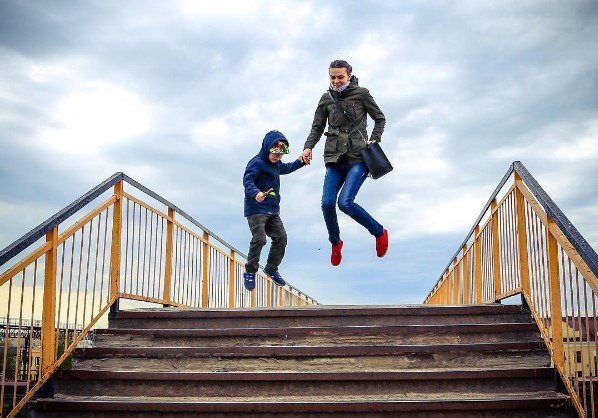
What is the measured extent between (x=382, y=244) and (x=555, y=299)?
2.24 m

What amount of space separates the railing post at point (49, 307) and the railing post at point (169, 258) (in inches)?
101

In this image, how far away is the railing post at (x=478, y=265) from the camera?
834 cm

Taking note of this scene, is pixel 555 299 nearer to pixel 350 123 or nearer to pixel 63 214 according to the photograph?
pixel 350 123

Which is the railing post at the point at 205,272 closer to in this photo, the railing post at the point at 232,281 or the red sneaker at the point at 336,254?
the railing post at the point at 232,281

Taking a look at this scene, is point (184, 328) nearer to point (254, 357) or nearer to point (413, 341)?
point (254, 357)

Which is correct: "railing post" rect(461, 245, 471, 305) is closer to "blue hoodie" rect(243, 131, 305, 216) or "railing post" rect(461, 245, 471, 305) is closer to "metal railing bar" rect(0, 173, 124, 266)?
"blue hoodie" rect(243, 131, 305, 216)

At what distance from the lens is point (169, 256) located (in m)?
7.53

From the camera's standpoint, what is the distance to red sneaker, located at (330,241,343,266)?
6.87m

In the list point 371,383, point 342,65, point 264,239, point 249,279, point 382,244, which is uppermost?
point 342,65

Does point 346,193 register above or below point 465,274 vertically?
above

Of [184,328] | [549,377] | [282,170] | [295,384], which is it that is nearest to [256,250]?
[282,170]

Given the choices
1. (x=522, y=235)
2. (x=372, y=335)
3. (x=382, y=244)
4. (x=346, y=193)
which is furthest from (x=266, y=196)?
(x=522, y=235)

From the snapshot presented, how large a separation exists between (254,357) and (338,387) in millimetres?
727

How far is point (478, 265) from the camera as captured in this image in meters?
8.42
